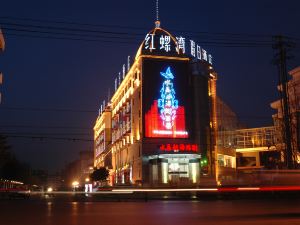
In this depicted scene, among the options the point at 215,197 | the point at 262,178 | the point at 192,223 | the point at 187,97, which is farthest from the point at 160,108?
the point at 192,223

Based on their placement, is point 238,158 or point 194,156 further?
point 238,158

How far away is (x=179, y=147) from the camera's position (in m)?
62.8

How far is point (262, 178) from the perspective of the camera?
25406 mm

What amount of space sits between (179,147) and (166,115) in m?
5.59

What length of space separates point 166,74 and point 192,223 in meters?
53.2

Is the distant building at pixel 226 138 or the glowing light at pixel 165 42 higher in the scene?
the glowing light at pixel 165 42

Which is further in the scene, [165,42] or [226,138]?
[226,138]

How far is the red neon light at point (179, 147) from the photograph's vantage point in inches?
2440

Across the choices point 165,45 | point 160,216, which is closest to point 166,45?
point 165,45

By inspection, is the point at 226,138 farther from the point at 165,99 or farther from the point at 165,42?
the point at 165,42

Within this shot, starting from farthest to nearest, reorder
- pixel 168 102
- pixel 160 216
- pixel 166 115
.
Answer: pixel 168 102 → pixel 166 115 → pixel 160 216

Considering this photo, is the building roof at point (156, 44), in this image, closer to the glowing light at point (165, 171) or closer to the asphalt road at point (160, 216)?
the glowing light at point (165, 171)

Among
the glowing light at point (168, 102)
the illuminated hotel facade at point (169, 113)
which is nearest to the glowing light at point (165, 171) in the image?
the illuminated hotel facade at point (169, 113)

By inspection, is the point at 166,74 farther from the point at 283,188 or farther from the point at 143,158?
the point at 283,188
